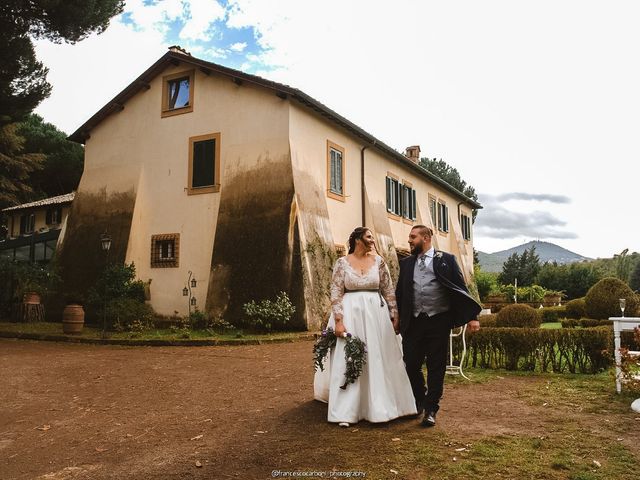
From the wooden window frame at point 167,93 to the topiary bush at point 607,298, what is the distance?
13.6 metres

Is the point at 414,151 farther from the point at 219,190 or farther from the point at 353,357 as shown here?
the point at 353,357

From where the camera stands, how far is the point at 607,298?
15.6 m

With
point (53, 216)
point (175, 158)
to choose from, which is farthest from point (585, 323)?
point (53, 216)

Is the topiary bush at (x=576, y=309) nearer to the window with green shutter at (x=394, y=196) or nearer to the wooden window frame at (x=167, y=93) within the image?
the window with green shutter at (x=394, y=196)

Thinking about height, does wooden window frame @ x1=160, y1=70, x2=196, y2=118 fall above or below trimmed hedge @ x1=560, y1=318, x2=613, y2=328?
above

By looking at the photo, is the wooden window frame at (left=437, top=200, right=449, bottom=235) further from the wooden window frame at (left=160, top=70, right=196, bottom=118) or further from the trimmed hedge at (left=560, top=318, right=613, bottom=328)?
the wooden window frame at (left=160, top=70, right=196, bottom=118)

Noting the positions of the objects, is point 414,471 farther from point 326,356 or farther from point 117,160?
point 117,160

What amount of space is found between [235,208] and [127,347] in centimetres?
488

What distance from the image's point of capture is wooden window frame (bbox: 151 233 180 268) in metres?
15.6

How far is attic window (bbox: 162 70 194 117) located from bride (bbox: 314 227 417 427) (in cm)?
1275

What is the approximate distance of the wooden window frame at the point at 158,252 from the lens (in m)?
15.6

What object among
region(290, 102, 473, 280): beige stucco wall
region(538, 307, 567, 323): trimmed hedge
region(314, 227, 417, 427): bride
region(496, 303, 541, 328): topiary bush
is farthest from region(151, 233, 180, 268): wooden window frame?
region(538, 307, 567, 323): trimmed hedge

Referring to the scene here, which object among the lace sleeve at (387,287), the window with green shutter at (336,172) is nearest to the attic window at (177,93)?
the window with green shutter at (336,172)

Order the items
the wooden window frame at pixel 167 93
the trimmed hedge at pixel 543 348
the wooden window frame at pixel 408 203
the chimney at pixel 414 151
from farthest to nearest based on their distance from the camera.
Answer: the chimney at pixel 414 151, the wooden window frame at pixel 408 203, the wooden window frame at pixel 167 93, the trimmed hedge at pixel 543 348
